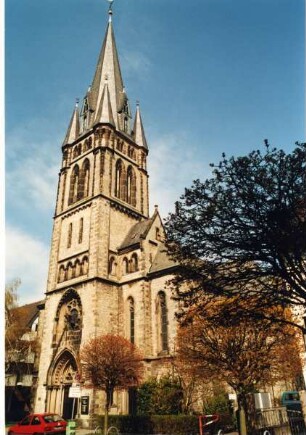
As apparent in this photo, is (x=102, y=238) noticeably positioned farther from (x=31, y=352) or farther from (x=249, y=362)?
(x=249, y=362)

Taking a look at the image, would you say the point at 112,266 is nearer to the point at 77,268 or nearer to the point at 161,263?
the point at 77,268

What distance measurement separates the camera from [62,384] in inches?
1048

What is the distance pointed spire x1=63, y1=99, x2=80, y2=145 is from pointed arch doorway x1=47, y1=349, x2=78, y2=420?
22108 mm

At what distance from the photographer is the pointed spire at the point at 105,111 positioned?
36.1 metres

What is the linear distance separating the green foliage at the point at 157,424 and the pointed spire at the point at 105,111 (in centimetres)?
2641

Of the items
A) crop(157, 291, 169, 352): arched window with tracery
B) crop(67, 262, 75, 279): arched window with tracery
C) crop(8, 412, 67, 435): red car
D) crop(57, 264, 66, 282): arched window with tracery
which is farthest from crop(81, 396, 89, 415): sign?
crop(57, 264, 66, 282): arched window with tracery

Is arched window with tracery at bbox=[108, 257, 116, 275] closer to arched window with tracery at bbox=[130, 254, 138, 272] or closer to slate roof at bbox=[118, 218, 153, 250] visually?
slate roof at bbox=[118, 218, 153, 250]

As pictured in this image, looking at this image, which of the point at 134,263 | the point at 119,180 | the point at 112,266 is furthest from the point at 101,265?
the point at 119,180

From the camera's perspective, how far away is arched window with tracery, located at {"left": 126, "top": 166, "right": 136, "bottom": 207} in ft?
115

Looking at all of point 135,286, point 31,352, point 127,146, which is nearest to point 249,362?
point 135,286

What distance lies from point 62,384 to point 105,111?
25603mm

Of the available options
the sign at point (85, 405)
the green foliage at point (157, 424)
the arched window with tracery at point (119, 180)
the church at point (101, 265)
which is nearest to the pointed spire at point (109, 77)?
the church at point (101, 265)

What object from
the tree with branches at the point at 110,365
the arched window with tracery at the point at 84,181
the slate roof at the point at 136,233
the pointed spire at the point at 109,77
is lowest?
the tree with branches at the point at 110,365

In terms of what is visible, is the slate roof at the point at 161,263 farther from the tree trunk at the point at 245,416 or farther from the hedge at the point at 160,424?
the tree trunk at the point at 245,416
